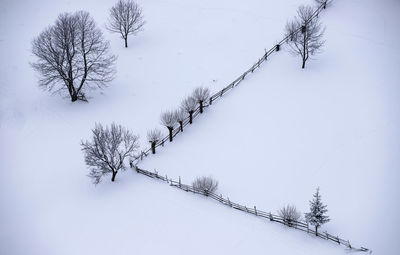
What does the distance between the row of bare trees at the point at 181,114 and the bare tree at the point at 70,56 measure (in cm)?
831

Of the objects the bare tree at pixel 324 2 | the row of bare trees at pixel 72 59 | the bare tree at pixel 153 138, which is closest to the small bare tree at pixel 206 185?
the bare tree at pixel 153 138

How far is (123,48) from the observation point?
42.7 meters

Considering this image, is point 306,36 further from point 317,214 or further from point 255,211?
point 317,214

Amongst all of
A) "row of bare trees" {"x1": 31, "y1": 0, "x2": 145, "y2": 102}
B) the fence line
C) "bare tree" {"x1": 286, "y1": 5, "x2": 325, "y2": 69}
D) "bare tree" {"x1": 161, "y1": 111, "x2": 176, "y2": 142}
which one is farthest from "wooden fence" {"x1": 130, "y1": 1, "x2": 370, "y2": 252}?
"row of bare trees" {"x1": 31, "y1": 0, "x2": 145, "y2": 102}

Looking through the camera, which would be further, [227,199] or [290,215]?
[227,199]

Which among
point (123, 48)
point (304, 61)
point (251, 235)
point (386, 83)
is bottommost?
point (251, 235)

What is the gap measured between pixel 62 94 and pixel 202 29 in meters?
16.5

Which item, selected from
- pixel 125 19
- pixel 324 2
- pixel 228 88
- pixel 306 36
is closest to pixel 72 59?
pixel 125 19

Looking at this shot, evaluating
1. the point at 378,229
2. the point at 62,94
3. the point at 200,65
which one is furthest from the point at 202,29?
the point at 378,229

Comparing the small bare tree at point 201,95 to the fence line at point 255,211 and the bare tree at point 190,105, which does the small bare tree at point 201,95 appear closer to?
the bare tree at point 190,105

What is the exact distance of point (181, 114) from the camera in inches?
1298

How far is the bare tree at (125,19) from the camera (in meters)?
42.3

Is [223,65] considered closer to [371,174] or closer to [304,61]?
[304,61]

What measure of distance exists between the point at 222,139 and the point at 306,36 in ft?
41.3
